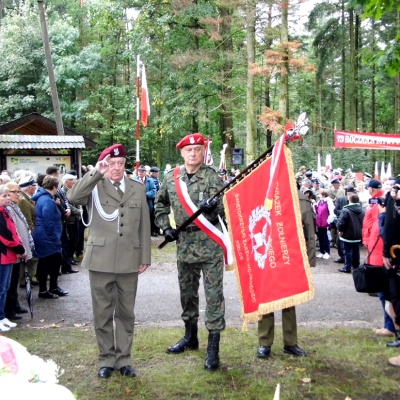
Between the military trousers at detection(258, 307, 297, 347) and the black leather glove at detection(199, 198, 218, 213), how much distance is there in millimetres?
1238

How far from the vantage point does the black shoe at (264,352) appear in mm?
4969

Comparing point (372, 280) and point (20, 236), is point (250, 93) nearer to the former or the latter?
point (20, 236)

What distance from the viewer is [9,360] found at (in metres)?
1.53

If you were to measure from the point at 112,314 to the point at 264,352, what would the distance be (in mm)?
1557

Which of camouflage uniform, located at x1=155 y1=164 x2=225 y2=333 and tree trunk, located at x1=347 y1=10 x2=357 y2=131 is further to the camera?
tree trunk, located at x1=347 y1=10 x2=357 y2=131

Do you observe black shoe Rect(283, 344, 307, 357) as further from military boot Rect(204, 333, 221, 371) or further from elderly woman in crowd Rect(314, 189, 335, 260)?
elderly woman in crowd Rect(314, 189, 335, 260)

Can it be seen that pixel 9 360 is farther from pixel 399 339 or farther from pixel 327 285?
pixel 327 285

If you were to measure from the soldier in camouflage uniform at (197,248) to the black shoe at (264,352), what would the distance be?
0.52 m

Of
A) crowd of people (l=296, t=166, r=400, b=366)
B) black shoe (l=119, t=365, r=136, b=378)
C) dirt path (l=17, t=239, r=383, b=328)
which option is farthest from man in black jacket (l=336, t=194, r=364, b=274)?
black shoe (l=119, t=365, r=136, b=378)

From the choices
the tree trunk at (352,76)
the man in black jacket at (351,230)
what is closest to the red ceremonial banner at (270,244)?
the man in black jacket at (351,230)

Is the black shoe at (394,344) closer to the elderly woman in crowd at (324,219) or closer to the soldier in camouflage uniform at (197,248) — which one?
the soldier in camouflage uniform at (197,248)

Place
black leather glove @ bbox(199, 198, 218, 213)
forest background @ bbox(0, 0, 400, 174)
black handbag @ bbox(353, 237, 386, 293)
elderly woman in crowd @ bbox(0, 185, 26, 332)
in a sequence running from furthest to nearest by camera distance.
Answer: forest background @ bbox(0, 0, 400, 174) < elderly woman in crowd @ bbox(0, 185, 26, 332) < black handbag @ bbox(353, 237, 386, 293) < black leather glove @ bbox(199, 198, 218, 213)

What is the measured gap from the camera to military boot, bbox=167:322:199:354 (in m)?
5.06

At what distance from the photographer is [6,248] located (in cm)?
594
